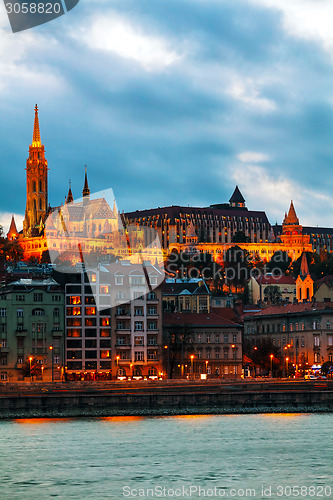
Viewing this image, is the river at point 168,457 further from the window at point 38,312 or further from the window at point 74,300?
the window at point 74,300

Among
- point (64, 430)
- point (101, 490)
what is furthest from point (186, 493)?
point (64, 430)

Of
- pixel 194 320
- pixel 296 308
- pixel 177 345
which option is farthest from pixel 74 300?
pixel 296 308

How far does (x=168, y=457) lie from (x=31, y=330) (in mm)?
49744

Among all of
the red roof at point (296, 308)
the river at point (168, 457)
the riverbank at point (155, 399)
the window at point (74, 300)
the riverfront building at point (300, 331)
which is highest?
the red roof at point (296, 308)

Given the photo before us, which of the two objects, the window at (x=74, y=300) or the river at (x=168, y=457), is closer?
the river at (x=168, y=457)

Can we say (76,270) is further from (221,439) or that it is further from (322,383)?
(221,439)

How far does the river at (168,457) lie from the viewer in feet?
172

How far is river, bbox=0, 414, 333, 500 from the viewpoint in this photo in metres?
52.5

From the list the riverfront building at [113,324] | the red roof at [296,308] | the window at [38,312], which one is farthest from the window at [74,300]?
the red roof at [296,308]

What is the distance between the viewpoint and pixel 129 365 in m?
114

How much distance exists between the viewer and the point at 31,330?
111 m

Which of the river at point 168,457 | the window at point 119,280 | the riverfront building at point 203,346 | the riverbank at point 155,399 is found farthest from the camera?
the riverfront building at point 203,346

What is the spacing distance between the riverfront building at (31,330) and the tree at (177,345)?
10.6 m

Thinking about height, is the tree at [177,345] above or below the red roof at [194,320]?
below
